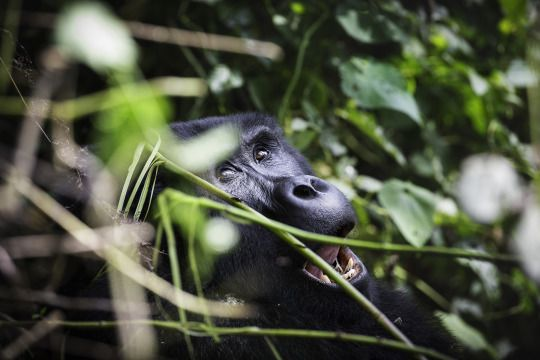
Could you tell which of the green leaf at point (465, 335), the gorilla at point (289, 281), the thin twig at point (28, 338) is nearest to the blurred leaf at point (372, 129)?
the green leaf at point (465, 335)

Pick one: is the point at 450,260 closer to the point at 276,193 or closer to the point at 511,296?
the point at 511,296

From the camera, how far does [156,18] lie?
3020 mm

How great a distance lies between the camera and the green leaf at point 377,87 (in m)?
2.70

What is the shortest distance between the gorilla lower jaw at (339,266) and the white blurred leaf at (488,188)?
1.74 metres

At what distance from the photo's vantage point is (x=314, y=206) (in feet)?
5.72

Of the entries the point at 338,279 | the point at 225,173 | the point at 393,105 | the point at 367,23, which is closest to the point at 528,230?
the point at 393,105

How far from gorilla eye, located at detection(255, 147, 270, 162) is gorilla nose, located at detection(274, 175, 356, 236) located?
11.3 inches

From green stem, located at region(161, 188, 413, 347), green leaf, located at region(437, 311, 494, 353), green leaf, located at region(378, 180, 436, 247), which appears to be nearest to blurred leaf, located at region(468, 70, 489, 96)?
green leaf, located at region(378, 180, 436, 247)

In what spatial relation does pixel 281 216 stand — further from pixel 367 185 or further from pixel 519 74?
pixel 519 74

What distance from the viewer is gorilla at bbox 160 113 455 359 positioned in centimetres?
165

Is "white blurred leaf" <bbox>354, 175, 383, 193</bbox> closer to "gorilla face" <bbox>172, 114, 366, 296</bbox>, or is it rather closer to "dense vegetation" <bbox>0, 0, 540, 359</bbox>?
"dense vegetation" <bbox>0, 0, 540, 359</bbox>

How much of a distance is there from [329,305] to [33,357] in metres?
0.90

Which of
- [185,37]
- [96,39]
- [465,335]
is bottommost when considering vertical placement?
[465,335]

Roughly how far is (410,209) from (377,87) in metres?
→ 0.61
